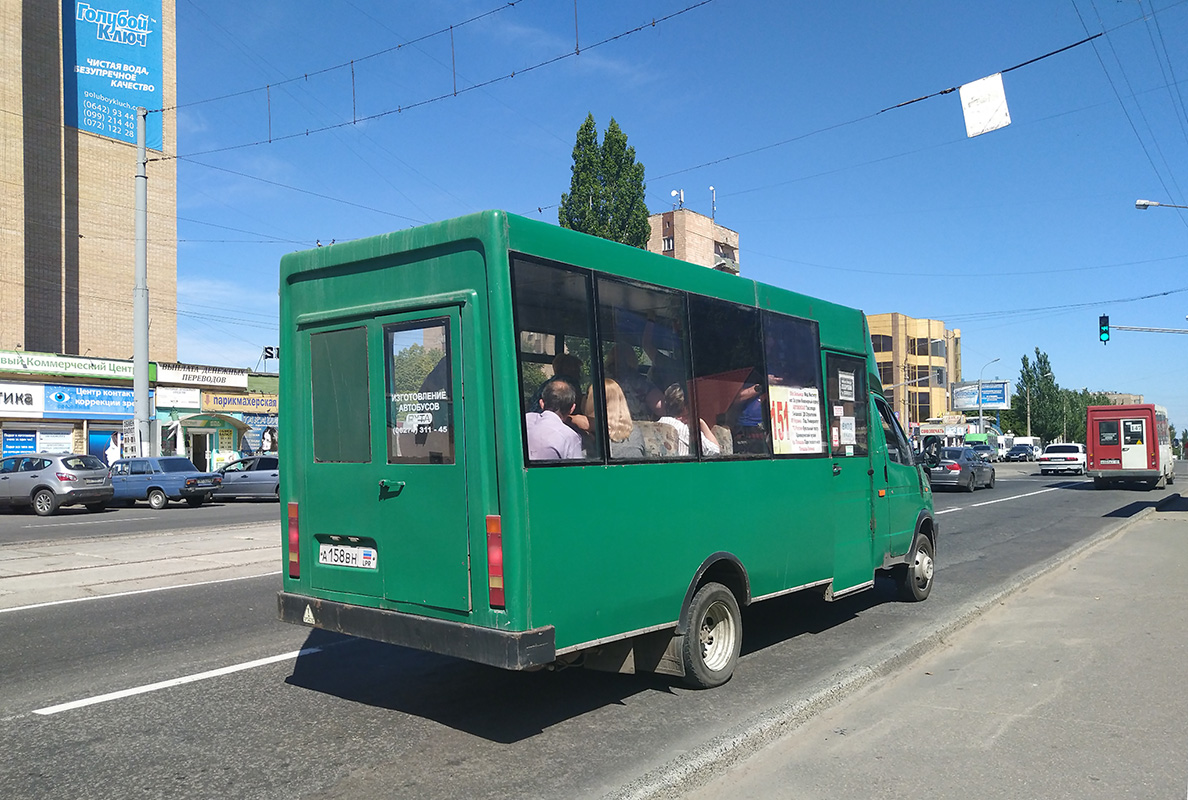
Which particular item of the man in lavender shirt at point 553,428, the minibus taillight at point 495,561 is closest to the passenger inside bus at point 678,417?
the man in lavender shirt at point 553,428

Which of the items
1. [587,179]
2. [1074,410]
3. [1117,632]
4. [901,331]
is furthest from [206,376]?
[1074,410]

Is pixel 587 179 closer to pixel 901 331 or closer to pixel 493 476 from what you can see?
pixel 493 476

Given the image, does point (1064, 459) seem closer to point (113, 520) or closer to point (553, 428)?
point (113, 520)

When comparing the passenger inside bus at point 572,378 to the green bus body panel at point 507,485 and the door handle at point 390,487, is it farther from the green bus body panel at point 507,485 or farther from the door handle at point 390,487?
the door handle at point 390,487

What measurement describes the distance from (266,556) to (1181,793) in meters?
12.1

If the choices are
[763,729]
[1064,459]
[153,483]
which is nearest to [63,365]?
[153,483]

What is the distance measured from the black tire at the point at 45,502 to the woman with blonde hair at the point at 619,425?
23.9 m

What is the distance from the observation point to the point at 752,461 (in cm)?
661

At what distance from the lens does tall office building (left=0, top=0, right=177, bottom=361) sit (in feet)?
136

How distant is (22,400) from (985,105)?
3597 cm

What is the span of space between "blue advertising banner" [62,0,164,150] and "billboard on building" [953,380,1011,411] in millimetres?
81846

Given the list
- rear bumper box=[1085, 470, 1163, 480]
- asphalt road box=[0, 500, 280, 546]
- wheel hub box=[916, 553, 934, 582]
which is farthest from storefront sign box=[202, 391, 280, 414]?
wheel hub box=[916, 553, 934, 582]

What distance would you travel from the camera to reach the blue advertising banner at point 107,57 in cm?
4422

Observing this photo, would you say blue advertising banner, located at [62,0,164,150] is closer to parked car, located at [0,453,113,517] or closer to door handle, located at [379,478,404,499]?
parked car, located at [0,453,113,517]
